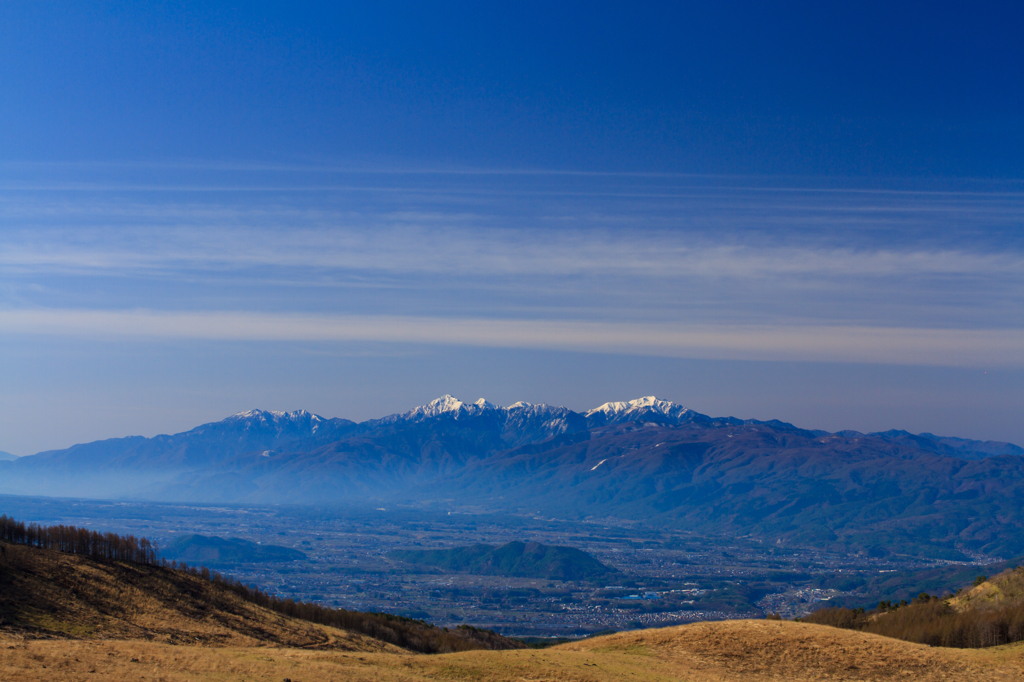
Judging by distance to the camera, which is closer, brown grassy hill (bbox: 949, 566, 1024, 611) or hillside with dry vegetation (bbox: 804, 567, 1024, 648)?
hillside with dry vegetation (bbox: 804, 567, 1024, 648)

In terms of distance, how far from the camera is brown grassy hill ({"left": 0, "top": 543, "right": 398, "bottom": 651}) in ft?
152

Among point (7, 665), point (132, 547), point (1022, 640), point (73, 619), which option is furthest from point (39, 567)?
point (1022, 640)

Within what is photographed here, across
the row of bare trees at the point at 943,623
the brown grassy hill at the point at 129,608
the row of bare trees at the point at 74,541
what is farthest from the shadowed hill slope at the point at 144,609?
the row of bare trees at the point at 943,623

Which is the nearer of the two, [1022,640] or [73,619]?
[73,619]

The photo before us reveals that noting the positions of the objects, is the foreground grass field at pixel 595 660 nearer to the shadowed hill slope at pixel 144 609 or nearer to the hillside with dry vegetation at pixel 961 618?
the hillside with dry vegetation at pixel 961 618

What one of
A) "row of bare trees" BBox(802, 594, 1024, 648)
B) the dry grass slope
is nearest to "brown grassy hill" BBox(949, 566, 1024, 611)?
"row of bare trees" BBox(802, 594, 1024, 648)

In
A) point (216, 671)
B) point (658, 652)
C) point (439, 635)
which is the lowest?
point (439, 635)

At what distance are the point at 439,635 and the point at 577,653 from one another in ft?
104

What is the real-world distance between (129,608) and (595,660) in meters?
33.1

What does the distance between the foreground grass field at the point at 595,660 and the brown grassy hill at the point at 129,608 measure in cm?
698

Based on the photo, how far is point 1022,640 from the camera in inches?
2016

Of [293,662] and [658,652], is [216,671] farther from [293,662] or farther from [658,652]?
[658,652]

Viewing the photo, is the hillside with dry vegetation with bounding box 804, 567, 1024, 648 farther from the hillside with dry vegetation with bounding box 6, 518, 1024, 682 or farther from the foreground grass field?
the foreground grass field

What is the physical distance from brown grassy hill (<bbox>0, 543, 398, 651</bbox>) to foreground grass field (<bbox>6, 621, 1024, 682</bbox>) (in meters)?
6.98
